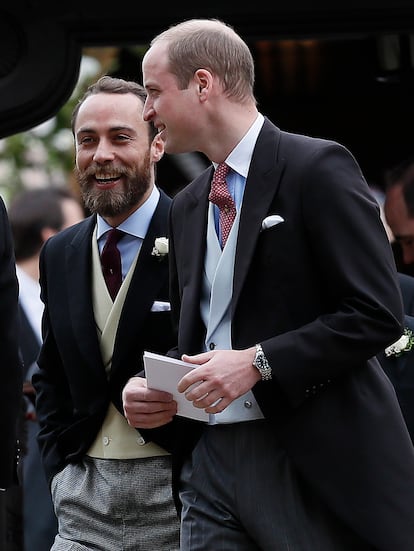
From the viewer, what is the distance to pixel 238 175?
165 inches

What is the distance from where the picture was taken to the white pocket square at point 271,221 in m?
3.97

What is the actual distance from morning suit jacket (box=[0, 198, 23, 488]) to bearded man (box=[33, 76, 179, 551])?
0.11 meters

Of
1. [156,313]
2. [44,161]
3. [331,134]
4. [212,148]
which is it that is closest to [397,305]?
[212,148]

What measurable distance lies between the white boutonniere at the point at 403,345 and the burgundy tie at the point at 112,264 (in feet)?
3.31

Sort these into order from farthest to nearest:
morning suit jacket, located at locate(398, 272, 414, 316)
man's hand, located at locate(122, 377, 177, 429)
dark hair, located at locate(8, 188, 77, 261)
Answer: dark hair, located at locate(8, 188, 77, 261)
morning suit jacket, located at locate(398, 272, 414, 316)
man's hand, located at locate(122, 377, 177, 429)

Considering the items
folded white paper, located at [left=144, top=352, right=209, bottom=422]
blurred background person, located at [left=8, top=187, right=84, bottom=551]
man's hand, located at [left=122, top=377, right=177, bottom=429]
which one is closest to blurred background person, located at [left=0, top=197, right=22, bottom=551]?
man's hand, located at [left=122, top=377, right=177, bottom=429]

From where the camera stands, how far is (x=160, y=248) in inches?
196

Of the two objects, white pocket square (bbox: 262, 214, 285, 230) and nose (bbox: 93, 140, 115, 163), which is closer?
white pocket square (bbox: 262, 214, 285, 230)

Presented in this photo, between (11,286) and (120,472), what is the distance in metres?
0.80

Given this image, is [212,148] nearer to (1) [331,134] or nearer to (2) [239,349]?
(2) [239,349]

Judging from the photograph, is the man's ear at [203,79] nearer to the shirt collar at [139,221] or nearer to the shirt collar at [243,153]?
the shirt collar at [243,153]

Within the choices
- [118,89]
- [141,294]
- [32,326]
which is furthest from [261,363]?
Answer: [32,326]

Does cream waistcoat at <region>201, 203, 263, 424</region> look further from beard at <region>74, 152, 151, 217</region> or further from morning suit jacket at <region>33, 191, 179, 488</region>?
beard at <region>74, 152, 151, 217</region>

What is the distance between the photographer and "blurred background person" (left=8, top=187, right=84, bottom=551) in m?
7.44
